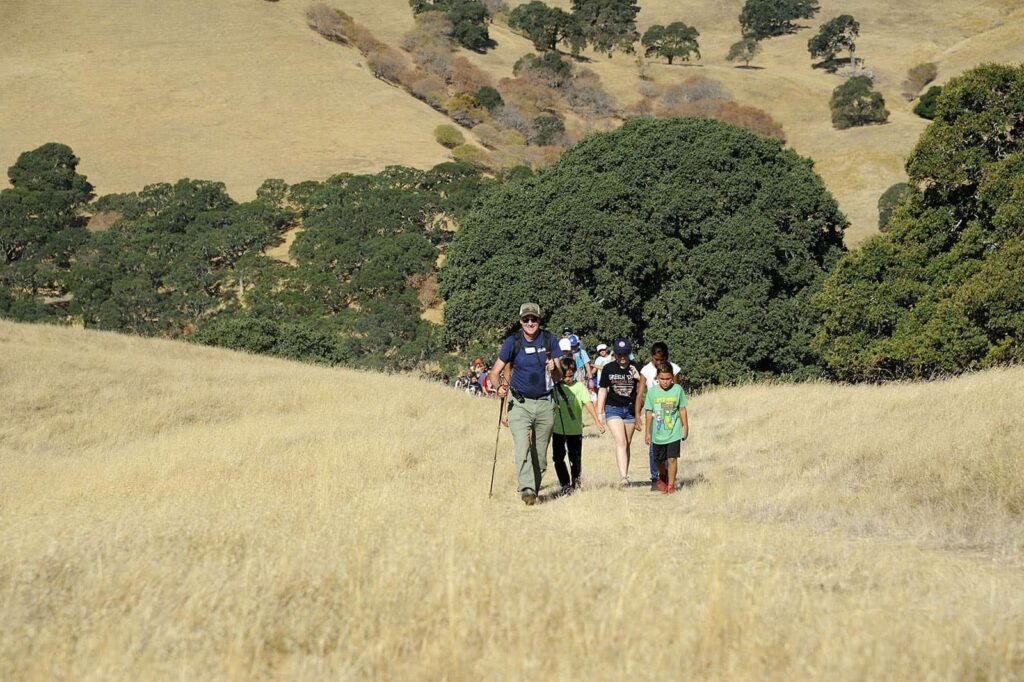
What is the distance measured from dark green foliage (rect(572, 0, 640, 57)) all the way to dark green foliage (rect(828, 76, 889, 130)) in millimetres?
34437

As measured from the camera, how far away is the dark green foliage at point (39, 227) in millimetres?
46750

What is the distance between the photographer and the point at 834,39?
110m

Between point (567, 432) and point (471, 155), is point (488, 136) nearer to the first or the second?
point (471, 155)

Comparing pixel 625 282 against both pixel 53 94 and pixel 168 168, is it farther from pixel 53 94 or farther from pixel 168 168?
pixel 53 94

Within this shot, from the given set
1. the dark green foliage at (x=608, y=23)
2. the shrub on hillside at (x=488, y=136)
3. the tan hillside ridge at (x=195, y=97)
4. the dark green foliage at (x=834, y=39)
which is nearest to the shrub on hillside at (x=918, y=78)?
the dark green foliage at (x=834, y=39)

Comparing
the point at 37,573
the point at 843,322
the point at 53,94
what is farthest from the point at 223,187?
the point at 37,573

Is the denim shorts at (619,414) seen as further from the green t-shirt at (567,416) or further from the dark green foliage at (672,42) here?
the dark green foliage at (672,42)

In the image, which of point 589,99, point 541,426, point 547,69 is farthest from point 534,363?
point 547,69

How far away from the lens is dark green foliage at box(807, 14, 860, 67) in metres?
110

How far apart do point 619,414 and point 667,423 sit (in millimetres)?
1183

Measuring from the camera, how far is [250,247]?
52.9 meters

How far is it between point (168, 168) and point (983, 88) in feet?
187

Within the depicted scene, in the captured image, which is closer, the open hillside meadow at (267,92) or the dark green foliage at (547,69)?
the open hillside meadow at (267,92)

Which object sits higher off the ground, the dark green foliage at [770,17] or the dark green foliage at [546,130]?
the dark green foliage at [770,17]
